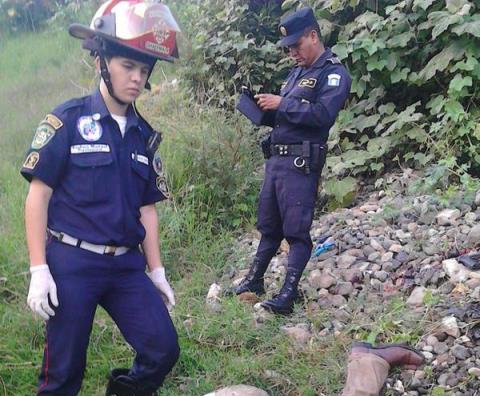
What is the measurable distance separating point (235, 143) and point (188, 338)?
2.30 metres

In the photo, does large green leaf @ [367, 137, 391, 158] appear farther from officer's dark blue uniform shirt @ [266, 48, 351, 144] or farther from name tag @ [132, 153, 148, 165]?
name tag @ [132, 153, 148, 165]

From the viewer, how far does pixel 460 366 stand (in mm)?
2982

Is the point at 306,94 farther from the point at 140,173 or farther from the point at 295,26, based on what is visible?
the point at 140,173

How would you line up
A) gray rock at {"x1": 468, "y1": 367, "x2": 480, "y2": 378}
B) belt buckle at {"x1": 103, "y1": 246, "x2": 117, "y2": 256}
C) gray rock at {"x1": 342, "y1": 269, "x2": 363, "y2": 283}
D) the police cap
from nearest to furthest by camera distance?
belt buckle at {"x1": 103, "y1": 246, "x2": 117, "y2": 256}
gray rock at {"x1": 468, "y1": 367, "x2": 480, "y2": 378}
the police cap
gray rock at {"x1": 342, "y1": 269, "x2": 363, "y2": 283}

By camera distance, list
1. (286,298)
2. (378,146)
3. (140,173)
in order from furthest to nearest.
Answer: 1. (378,146)
2. (286,298)
3. (140,173)

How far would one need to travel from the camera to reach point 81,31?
9.07ft

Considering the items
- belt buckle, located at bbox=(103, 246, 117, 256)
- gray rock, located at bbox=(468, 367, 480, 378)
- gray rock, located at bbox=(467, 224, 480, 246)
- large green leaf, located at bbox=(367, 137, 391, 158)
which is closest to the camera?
belt buckle, located at bbox=(103, 246, 117, 256)

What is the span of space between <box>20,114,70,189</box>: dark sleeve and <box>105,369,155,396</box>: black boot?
1010 millimetres

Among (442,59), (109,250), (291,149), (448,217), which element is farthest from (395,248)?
(109,250)

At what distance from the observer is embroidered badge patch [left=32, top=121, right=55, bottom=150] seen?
8.66ft

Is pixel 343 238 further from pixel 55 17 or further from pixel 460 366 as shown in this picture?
pixel 55 17

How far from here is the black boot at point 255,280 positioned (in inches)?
159

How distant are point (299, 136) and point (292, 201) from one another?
1.27 feet

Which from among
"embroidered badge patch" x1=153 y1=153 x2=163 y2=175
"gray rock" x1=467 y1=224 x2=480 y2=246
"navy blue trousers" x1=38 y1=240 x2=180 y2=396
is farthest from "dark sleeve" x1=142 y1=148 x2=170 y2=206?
"gray rock" x1=467 y1=224 x2=480 y2=246
